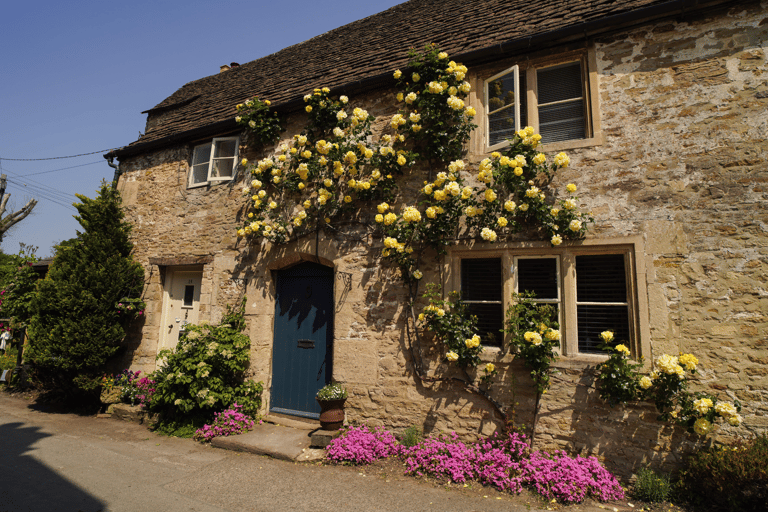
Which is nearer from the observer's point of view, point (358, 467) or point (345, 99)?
point (358, 467)

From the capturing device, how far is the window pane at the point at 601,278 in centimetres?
481

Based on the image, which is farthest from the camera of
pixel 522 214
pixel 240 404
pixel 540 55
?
pixel 240 404

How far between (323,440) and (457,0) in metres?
8.17

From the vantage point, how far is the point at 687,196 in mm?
4547

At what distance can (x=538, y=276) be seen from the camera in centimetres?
518

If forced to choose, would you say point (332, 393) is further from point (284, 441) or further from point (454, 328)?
point (454, 328)

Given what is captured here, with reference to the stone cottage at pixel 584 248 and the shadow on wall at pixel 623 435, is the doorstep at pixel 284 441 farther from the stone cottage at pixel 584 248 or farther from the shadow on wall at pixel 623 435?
the shadow on wall at pixel 623 435

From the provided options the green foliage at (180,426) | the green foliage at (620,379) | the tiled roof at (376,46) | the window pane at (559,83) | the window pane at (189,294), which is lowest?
the green foliage at (180,426)

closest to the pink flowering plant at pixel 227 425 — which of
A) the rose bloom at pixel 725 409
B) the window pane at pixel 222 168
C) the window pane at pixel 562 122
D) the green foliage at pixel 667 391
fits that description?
the window pane at pixel 222 168

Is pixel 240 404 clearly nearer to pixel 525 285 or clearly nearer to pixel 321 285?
pixel 321 285

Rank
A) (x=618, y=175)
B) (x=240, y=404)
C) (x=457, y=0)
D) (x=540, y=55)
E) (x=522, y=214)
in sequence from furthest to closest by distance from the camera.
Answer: (x=457, y=0) → (x=240, y=404) → (x=540, y=55) → (x=522, y=214) → (x=618, y=175)

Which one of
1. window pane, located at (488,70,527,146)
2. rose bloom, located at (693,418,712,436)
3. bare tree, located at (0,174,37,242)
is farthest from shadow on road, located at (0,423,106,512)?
bare tree, located at (0,174,37,242)

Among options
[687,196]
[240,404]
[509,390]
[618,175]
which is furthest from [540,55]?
[240,404]

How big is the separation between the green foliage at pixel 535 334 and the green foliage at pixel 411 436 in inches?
63.6
